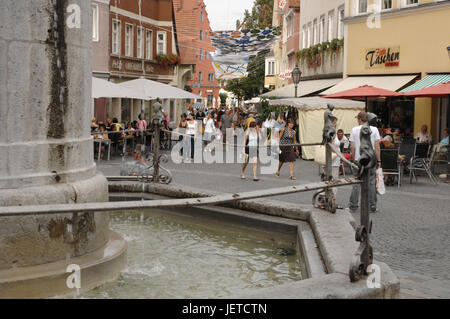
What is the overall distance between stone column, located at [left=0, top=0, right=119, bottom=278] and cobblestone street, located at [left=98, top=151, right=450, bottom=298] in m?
2.81

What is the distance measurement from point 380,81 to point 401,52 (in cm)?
126

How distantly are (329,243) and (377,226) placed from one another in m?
4.01

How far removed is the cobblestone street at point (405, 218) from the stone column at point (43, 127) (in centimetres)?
281

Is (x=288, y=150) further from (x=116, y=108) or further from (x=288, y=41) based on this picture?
(x=288, y=41)

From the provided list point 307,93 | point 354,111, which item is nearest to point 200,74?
point 307,93

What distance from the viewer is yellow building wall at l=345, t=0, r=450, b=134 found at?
2177cm

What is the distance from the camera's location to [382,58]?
25.2 m

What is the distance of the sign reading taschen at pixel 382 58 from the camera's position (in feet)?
79.9

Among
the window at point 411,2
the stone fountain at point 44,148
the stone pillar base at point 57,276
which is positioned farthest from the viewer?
the window at point 411,2

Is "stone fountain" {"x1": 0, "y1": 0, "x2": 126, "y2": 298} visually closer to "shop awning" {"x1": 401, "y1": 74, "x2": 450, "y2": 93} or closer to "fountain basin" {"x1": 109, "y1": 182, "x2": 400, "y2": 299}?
"fountain basin" {"x1": 109, "y1": 182, "x2": 400, "y2": 299}

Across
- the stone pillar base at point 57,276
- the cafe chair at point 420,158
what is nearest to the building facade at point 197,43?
the cafe chair at point 420,158

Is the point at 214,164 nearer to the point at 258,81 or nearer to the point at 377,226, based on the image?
the point at 377,226

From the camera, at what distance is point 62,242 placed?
520cm

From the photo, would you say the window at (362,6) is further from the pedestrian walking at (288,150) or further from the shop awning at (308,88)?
the pedestrian walking at (288,150)
